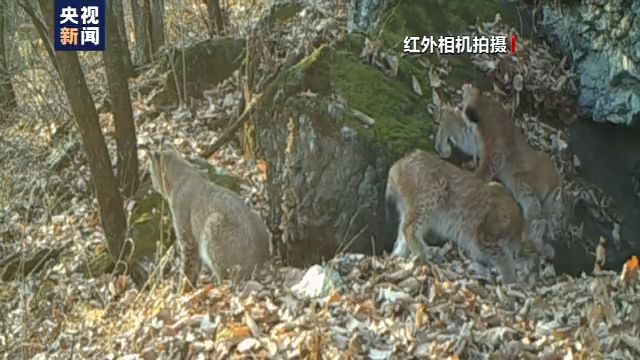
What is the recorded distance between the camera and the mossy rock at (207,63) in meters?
10.8

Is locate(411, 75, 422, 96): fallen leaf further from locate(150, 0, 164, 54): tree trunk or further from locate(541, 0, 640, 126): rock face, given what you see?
locate(150, 0, 164, 54): tree trunk

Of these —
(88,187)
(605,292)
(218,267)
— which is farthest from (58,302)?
(605,292)

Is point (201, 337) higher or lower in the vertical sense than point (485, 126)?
lower

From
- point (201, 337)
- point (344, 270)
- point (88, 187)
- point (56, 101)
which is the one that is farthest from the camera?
point (56, 101)

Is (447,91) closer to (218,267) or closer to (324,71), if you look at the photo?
(324,71)

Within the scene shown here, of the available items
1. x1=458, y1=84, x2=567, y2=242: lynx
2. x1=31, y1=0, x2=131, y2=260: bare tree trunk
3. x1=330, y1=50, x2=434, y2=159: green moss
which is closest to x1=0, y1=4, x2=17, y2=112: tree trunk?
x1=31, y1=0, x2=131, y2=260: bare tree trunk

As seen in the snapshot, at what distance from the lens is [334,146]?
741cm

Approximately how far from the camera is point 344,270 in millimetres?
6746

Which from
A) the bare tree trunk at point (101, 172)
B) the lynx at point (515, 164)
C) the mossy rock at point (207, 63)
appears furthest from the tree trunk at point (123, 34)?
the lynx at point (515, 164)

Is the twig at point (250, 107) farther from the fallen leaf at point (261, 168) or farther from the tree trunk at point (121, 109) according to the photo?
the tree trunk at point (121, 109)

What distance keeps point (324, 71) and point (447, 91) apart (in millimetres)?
1300

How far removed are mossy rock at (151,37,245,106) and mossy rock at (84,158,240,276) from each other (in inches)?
82.6

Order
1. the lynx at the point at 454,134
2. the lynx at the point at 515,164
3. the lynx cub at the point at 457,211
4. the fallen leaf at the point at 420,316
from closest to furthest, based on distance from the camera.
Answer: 1. the fallen leaf at the point at 420,316
2. the lynx cub at the point at 457,211
3. the lynx at the point at 515,164
4. the lynx at the point at 454,134

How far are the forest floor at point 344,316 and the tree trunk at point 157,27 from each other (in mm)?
5629
